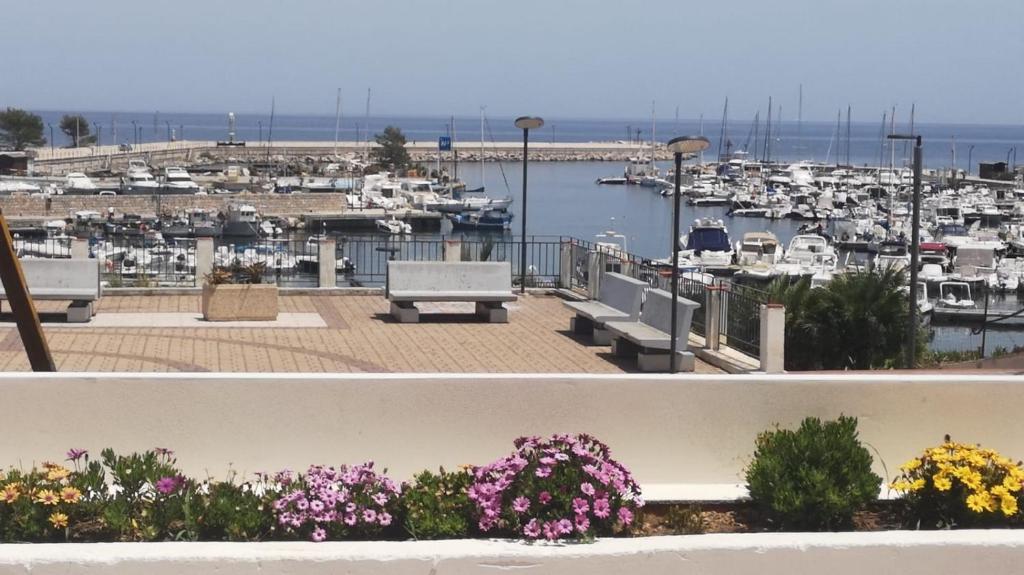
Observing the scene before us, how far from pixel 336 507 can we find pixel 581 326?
495 inches

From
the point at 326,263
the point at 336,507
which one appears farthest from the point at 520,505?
the point at 326,263

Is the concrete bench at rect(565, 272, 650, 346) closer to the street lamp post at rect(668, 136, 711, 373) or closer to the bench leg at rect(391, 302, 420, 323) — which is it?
the street lamp post at rect(668, 136, 711, 373)

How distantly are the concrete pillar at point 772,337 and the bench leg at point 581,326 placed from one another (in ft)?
9.76

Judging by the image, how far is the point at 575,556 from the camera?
614 centimetres

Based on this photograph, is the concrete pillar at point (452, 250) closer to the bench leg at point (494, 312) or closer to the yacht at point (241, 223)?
the bench leg at point (494, 312)

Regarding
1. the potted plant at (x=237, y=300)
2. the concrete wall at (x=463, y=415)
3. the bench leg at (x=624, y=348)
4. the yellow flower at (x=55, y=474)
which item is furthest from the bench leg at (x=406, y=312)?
the yellow flower at (x=55, y=474)

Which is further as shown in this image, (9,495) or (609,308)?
(609,308)

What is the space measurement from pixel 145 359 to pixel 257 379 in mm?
8014

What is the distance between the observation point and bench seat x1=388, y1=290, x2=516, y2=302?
64.0 ft

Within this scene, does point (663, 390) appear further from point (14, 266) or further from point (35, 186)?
point (35, 186)

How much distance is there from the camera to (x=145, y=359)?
52.1ft

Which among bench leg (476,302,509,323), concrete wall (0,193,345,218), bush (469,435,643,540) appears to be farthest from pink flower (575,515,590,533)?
concrete wall (0,193,345,218)

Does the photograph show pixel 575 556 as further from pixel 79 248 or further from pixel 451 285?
pixel 79 248

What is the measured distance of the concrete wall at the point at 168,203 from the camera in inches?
3529
